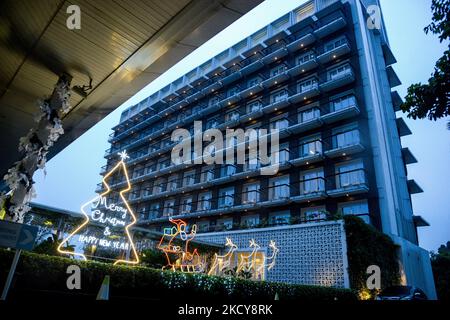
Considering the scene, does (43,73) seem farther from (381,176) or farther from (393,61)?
(393,61)

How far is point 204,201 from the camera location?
2848cm

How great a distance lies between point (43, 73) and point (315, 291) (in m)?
10.7

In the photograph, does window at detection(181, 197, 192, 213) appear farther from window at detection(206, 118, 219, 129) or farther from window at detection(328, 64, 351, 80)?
window at detection(328, 64, 351, 80)

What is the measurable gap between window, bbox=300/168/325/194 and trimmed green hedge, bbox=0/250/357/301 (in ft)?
36.3

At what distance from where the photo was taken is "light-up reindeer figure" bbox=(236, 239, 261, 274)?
48.2ft

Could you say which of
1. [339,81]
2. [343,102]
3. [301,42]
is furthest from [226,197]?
[301,42]

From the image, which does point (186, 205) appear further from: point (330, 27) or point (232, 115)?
point (330, 27)

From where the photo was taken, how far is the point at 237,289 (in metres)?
8.91

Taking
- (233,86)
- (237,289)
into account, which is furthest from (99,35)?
(233,86)

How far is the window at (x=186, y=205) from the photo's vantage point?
95.8 ft

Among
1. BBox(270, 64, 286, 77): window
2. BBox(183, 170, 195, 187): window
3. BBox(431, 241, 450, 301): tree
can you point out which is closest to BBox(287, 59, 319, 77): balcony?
BBox(270, 64, 286, 77): window

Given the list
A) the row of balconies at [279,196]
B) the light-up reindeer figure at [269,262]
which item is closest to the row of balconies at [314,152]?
the row of balconies at [279,196]

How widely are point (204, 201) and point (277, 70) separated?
14.5 metres

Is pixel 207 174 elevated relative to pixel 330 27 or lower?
lower
